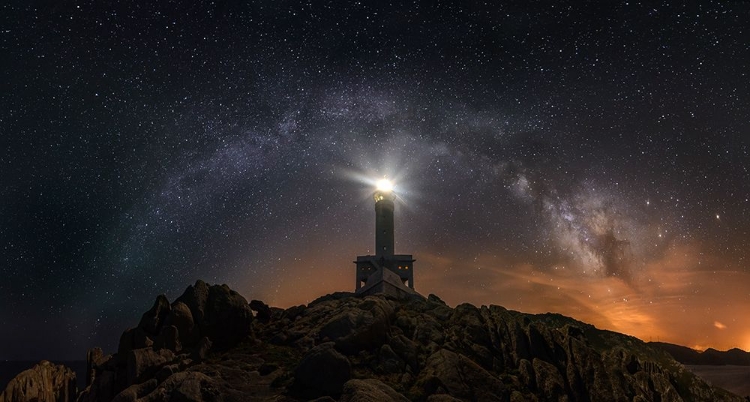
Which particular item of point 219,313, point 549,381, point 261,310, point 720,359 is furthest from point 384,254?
point 720,359

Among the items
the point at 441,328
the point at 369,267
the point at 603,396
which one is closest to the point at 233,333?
the point at 441,328

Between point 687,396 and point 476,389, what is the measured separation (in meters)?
22.3

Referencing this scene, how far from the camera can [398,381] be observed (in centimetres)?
3119

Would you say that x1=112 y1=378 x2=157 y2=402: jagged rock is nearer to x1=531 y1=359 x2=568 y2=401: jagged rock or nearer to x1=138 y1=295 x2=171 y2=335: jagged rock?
x1=138 y1=295 x2=171 y2=335: jagged rock

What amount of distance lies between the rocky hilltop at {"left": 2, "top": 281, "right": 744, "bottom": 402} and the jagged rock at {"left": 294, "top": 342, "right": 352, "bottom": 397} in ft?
0.23

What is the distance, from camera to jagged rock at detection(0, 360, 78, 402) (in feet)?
110

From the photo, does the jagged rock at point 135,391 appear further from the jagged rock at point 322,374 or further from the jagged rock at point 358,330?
the jagged rock at point 358,330

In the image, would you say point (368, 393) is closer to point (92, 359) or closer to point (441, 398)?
point (441, 398)

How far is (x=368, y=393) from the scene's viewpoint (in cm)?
2491

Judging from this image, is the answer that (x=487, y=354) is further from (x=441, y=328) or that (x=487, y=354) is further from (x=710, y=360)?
(x=710, y=360)

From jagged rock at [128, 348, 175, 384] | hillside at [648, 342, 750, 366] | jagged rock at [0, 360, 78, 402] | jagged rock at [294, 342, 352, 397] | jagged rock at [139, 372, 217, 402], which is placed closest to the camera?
jagged rock at [139, 372, 217, 402]

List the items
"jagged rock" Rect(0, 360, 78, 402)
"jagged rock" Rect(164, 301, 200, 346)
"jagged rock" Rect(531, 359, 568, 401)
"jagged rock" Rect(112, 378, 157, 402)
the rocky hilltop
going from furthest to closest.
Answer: "jagged rock" Rect(164, 301, 200, 346), "jagged rock" Rect(0, 360, 78, 402), "jagged rock" Rect(531, 359, 568, 401), the rocky hilltop, "jagged rock" Rect(112, 378, 157, 402)

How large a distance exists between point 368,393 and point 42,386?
103 feet

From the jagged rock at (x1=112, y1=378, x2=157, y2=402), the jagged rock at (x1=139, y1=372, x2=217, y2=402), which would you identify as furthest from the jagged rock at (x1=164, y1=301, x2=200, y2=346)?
the jagged rock at (x1=139, y1=372, x2=217, y2=402)
